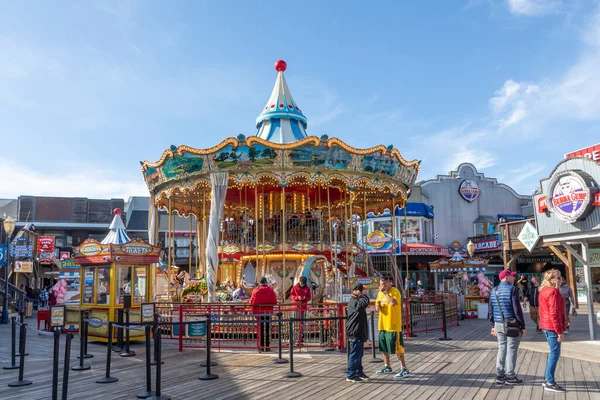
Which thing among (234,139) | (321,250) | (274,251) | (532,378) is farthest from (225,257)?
Result: (532,378)

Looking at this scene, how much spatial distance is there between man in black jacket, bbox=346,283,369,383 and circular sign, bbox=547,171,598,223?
6.22 meters

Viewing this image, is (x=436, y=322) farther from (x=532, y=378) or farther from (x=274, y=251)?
(x=532, y=378)

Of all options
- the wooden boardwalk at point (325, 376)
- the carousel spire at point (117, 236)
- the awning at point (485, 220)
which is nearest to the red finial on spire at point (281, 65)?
the carousel spire at point (117, 236)

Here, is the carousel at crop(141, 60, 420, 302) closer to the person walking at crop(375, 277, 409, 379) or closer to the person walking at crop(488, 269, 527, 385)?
the person walking at crop(375, 277, 409, 379)

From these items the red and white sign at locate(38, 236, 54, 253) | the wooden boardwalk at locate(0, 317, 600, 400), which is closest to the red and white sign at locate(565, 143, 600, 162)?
the wooden boardwalk at locate(0, 317, 600, 400)

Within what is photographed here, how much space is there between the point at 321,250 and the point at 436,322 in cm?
442

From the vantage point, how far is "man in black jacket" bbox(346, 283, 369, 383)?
7039mm

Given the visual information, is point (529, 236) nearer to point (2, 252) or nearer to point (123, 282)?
point (123, 282)

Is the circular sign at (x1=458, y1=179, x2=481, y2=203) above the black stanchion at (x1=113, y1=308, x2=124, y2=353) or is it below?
above

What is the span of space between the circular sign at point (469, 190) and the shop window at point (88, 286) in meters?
30.3

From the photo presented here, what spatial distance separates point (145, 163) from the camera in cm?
1659

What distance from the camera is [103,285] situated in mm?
11867

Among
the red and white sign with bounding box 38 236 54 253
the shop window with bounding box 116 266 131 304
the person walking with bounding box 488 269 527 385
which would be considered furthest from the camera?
the red and white sign with bounding box 38 236 54 253

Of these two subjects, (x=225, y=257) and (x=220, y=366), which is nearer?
(x=220, y=366)
